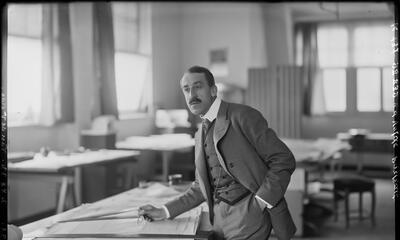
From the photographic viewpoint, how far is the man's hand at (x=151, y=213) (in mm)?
1533

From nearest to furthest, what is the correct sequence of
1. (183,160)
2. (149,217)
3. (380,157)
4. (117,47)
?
(149,217)
(183,160)
(117,47)
(380,157)

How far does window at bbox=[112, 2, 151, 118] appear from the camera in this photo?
5964 mm

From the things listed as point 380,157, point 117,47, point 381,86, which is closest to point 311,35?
point 381,86

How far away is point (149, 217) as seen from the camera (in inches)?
60.7

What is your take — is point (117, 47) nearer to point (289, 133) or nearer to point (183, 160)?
point (183, 160)

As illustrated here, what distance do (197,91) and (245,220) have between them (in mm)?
431

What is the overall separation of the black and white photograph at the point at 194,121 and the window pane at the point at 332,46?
0.8 inches

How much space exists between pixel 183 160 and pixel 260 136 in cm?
405

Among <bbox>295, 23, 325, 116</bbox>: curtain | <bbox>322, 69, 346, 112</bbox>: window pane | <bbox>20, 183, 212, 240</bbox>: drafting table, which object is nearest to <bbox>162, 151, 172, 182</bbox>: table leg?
<bbox>20, 183, 212, 240</bbox>: drafting table

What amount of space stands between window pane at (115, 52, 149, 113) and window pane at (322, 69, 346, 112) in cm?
366

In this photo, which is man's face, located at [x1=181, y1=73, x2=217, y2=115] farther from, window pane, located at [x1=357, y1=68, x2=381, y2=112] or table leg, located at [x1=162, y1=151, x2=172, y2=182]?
window pane, located at [x1=357, y1=68, x2=381, y2=112]

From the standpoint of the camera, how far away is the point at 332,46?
8.49 m

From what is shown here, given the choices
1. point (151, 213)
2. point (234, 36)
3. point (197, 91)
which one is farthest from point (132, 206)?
point (234, 36)

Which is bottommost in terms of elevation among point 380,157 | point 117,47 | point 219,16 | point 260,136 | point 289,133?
point 380,157
